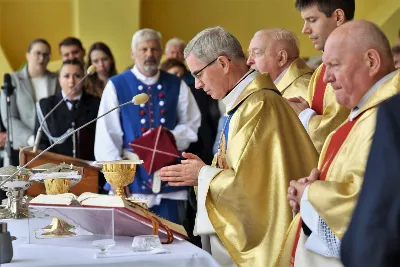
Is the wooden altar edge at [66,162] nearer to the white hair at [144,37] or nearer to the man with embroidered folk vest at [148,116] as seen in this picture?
the man with embroidered folk vest at [148,116]

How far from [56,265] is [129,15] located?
24.2 ft

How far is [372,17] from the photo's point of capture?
30.8 ft

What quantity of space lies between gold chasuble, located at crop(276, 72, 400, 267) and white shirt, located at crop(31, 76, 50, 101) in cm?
466

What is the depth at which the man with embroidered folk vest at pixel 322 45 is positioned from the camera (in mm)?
3701

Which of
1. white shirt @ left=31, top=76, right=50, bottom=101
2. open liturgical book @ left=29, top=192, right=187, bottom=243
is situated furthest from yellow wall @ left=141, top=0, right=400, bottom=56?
open liturgical book @ left=29, top=192, right=187, bottom=243

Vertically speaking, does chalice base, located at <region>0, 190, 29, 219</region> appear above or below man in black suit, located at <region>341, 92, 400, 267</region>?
below

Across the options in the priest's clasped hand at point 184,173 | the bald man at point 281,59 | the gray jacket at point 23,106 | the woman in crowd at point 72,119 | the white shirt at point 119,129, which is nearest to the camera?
the priest's clasped hand at point 184,173

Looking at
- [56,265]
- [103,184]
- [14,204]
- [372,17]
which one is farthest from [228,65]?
[372,17]

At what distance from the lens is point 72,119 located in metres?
6.09

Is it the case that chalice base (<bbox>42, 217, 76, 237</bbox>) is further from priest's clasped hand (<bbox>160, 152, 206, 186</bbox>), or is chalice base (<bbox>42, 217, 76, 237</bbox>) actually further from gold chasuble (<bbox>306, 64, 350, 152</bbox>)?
gold chasuble (<bbox>306, 64, 350, 152</bbox>)

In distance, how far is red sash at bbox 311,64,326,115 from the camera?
12.7ft

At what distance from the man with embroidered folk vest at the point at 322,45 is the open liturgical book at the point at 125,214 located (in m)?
1.02

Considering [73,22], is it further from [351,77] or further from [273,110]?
[351,77]

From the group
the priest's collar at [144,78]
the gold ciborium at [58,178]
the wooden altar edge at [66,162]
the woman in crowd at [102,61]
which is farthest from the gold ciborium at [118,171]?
the woman in crowd at [102,61]
